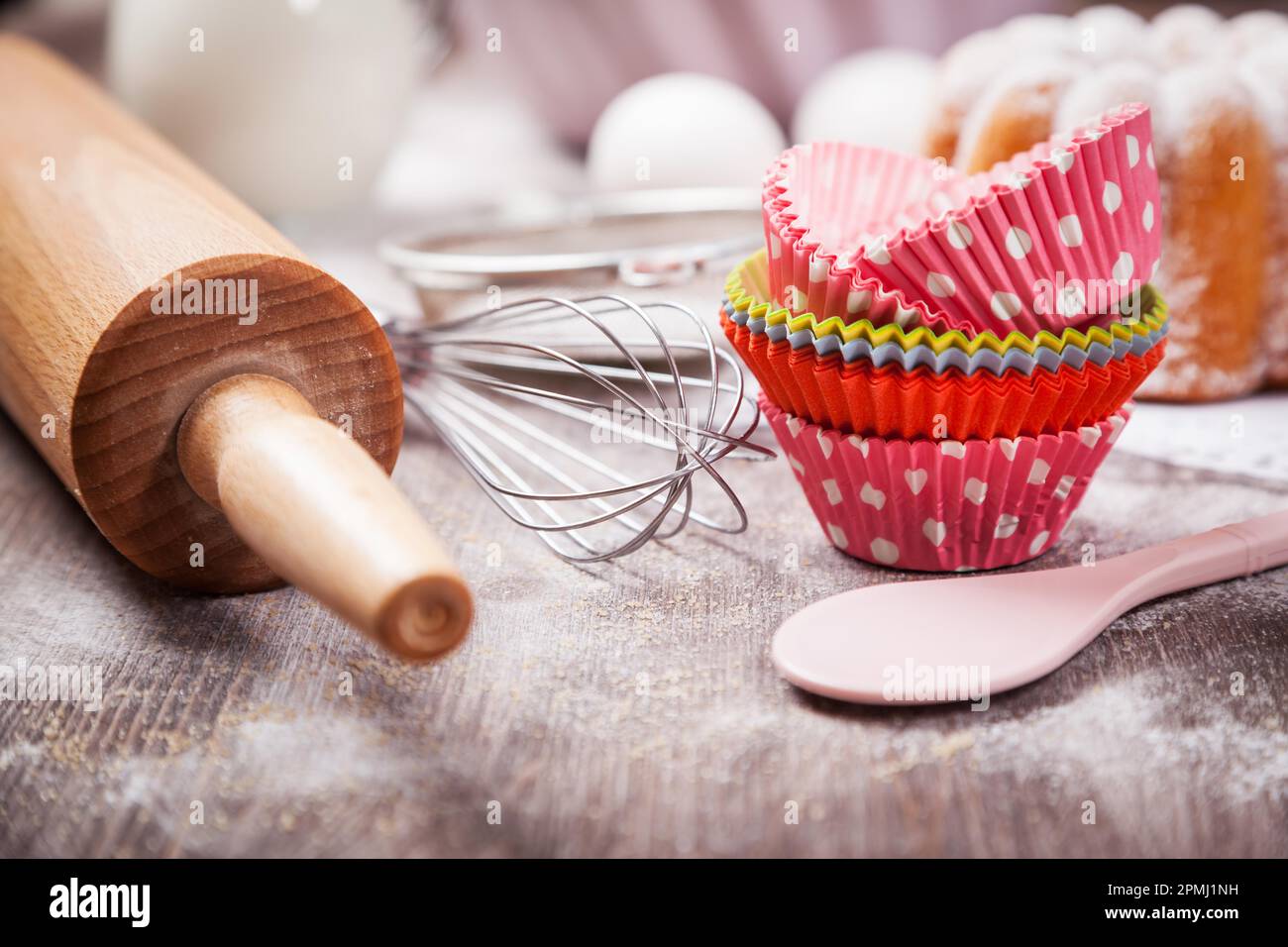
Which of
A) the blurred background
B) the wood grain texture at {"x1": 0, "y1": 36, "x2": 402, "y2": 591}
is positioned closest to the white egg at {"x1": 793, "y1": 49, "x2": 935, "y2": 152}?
the blurred background

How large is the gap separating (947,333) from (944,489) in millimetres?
71

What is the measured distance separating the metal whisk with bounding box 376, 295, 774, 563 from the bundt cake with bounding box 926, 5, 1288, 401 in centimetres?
24

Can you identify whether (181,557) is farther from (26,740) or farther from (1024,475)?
(1024,475)

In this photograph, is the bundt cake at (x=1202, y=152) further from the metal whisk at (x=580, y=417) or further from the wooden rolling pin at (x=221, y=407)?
the wooden rolling pin at (x=221, y=407)

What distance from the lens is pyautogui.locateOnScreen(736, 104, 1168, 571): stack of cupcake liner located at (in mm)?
473

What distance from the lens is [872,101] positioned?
98 cm

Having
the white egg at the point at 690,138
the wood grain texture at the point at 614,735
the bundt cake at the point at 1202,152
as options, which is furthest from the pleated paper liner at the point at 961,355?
the white egg at the point at 690,138

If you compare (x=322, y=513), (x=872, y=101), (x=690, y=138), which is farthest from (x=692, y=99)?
(x=322, y=513)

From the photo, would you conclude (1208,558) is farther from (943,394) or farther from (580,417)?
(580,417)

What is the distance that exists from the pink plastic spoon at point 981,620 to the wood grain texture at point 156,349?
0.71 ft

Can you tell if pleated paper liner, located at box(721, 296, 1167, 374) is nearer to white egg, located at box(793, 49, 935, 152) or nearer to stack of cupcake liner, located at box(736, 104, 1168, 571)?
stack of cupcake liner, located at box(736, 104, 1168, 571)
